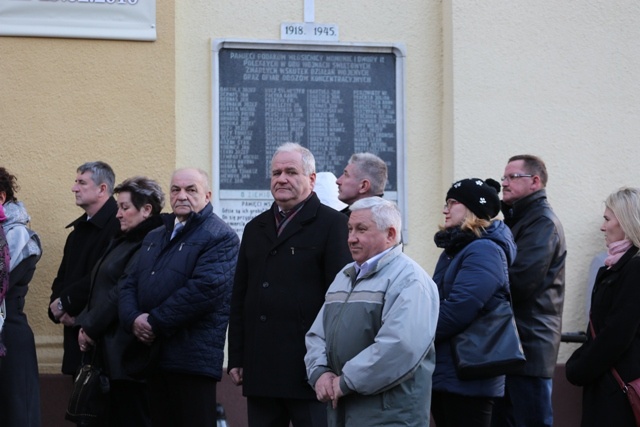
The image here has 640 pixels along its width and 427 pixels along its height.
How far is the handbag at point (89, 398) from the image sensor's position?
6.72 m

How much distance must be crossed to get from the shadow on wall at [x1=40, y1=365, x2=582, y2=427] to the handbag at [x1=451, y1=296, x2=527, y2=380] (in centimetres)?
260

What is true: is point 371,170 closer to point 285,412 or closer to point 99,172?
point 285,412

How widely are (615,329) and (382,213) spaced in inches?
52.2

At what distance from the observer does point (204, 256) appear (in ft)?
20.5

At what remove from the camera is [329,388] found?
489cm

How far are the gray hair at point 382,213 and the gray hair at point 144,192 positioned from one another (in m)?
2.31

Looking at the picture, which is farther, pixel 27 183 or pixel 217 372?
pixel 27 183

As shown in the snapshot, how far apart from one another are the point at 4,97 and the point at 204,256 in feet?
7.87

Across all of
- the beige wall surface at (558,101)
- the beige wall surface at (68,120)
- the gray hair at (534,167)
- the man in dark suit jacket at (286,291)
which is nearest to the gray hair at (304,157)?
the man in dark suit jacket at (286,291)

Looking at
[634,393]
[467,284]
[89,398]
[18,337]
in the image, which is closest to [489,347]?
[467,284]

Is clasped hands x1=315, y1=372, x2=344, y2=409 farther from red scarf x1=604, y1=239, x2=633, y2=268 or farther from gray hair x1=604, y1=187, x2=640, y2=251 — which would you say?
gray hair x1=604, y1=187, x2=640, y2=251

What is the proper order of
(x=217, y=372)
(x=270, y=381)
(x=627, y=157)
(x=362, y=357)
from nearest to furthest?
(x=362, y=357)
(x=270, y=381)
(x=217, y=372)
(x=627, y=157)

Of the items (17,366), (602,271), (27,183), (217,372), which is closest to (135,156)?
(27,183)

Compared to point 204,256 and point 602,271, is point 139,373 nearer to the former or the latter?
point 204,256
